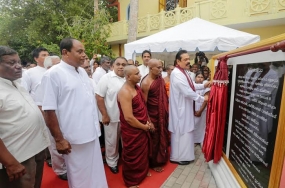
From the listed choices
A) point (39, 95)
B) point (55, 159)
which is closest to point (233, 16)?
point (39, 95)

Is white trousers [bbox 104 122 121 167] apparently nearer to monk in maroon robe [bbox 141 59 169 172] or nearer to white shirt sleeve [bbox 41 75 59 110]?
monk in maroon robe [bbox 141 59 169 172]

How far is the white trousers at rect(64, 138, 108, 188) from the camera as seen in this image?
A: 7.50 ft

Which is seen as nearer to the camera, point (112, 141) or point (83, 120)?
point (83, 120)

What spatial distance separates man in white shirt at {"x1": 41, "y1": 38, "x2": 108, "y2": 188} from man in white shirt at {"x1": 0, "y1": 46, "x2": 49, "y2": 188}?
20 cm

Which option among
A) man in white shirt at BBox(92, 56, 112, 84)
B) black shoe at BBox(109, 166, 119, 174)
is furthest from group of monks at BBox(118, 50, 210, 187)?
man in white shirt at BBox(92, 56, 112, 84)

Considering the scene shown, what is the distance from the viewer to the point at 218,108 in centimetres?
248

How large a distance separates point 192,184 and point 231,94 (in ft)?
4.50

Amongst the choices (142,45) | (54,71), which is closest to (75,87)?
(54,71)

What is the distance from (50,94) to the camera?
204 centimetres

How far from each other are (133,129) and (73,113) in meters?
0.88

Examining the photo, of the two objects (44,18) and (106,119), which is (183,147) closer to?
(106,119)

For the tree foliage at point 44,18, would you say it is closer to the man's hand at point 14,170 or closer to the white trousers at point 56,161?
the white trousers at point 56,161

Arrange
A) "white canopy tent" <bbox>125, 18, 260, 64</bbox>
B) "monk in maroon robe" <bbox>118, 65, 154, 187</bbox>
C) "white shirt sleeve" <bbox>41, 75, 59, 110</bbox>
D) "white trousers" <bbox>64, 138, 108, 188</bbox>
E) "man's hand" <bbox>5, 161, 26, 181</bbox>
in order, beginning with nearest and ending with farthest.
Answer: "man's hand" <bbox>5, 161, 26, 181</bbox> → "white shirt sleeve" <bbox>41, 75, 59, 110</bbox> → "white trousers" <bbox>64, 138, 108, 188</bbox> → "monk in maroon robe" <bbox>118, 65, 154, 187</bbox> → "white canopy tent" <bbox>125, 18, 260, 64</bbox>

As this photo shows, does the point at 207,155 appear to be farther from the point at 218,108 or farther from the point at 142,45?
the point at 142,45
